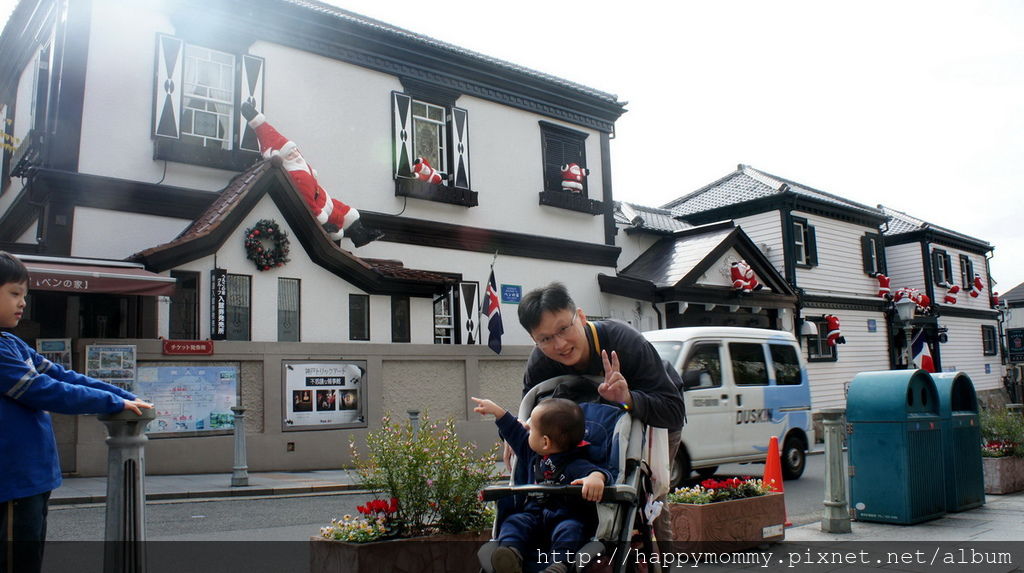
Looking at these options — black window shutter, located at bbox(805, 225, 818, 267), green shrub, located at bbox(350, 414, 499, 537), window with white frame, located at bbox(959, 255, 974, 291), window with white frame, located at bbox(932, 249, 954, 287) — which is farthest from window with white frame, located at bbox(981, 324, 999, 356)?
green shrub, located at bbox(350, 414, 499, 537)

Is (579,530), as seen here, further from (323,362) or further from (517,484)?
(323,362)

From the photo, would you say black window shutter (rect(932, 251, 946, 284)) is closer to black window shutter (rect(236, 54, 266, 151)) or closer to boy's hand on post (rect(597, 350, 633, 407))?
black window shutter (rect(236, 54, 266, 151))

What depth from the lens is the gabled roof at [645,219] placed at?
23000mm

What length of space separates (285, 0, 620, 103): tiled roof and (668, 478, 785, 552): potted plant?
43.8 feet

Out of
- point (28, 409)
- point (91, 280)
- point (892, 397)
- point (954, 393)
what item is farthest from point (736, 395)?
point (28, 409)

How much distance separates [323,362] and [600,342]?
1105cm

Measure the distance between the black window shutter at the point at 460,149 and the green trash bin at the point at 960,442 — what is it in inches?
476

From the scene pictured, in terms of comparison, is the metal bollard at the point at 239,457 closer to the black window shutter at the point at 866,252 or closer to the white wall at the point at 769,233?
the white wall at the point at 769,233

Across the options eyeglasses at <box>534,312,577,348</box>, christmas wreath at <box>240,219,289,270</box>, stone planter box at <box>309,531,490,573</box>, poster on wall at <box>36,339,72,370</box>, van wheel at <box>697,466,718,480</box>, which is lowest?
van wheel at <box>697,466,718,480</box>

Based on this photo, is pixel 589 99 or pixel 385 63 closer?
pixel 385 63

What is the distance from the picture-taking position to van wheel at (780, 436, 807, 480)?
12.3 meters

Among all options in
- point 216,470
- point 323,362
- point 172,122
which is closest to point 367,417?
point 323,362

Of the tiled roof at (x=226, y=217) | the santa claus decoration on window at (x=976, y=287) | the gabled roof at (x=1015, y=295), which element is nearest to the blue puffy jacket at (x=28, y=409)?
the tiled roof at (x=226, y=217)

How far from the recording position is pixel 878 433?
769 cm
